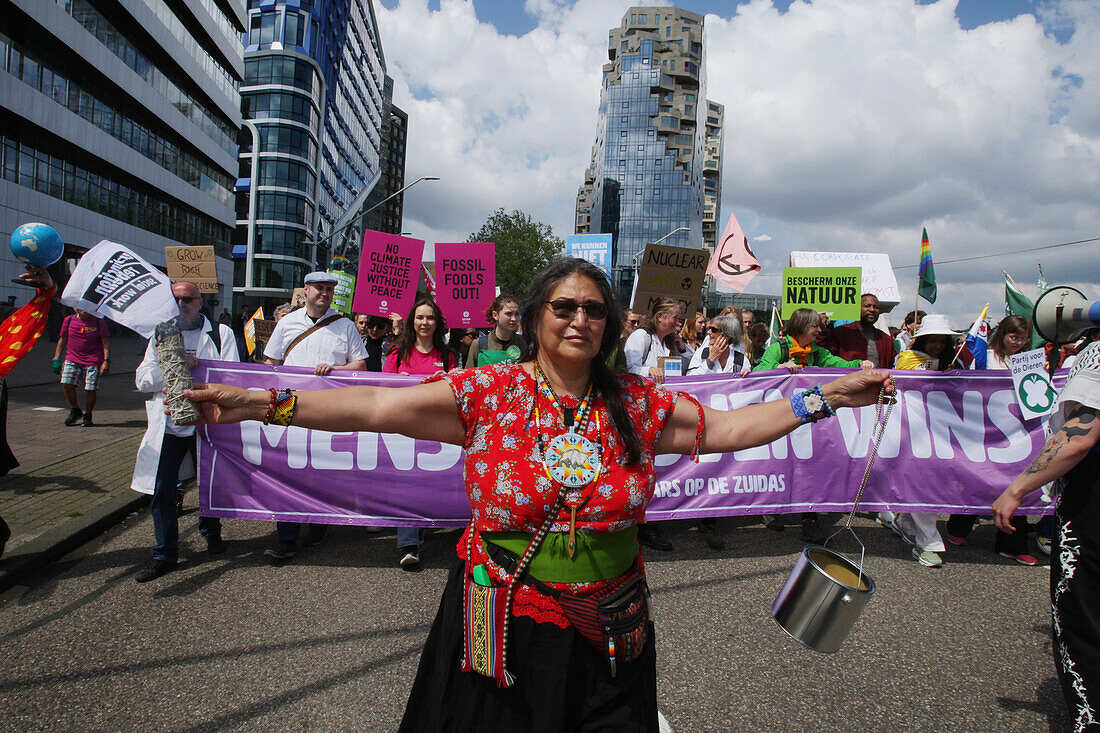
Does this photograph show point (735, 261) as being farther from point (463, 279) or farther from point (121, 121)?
point (121, 121)

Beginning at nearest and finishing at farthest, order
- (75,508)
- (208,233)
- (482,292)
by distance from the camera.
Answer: (75,508) < (482,292) < (208,233)

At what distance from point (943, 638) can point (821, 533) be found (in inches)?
78.3

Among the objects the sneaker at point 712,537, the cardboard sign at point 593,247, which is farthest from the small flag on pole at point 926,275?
the cardboard sign at point 593,247

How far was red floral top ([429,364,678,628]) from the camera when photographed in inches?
69.0

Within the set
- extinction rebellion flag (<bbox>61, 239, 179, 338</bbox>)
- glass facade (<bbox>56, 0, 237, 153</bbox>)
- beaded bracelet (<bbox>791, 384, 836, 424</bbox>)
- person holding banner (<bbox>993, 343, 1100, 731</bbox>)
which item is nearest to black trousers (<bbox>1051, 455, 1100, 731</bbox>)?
person holding banner (<bbox>993, 343, 1100, 731</bbox>)

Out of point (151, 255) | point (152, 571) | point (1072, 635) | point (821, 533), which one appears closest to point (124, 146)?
point (151, 255)

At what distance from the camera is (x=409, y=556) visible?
4613 millimetres

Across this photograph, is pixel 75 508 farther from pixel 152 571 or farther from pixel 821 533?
pixel 821 533

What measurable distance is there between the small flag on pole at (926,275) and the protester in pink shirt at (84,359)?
11.3 m

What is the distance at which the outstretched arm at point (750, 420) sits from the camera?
2.08 m

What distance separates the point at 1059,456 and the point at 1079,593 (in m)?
0.51

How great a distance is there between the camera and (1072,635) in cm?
239

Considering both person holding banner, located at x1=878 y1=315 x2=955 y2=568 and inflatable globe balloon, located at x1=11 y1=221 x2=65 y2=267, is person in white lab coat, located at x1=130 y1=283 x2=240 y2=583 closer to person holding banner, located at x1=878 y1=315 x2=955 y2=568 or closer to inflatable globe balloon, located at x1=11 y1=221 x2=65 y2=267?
inflatable globe balloon, located at x1=11 y1=221 x2=65 y2=267

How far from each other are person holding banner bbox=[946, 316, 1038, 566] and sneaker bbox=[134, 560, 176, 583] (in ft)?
19.2
